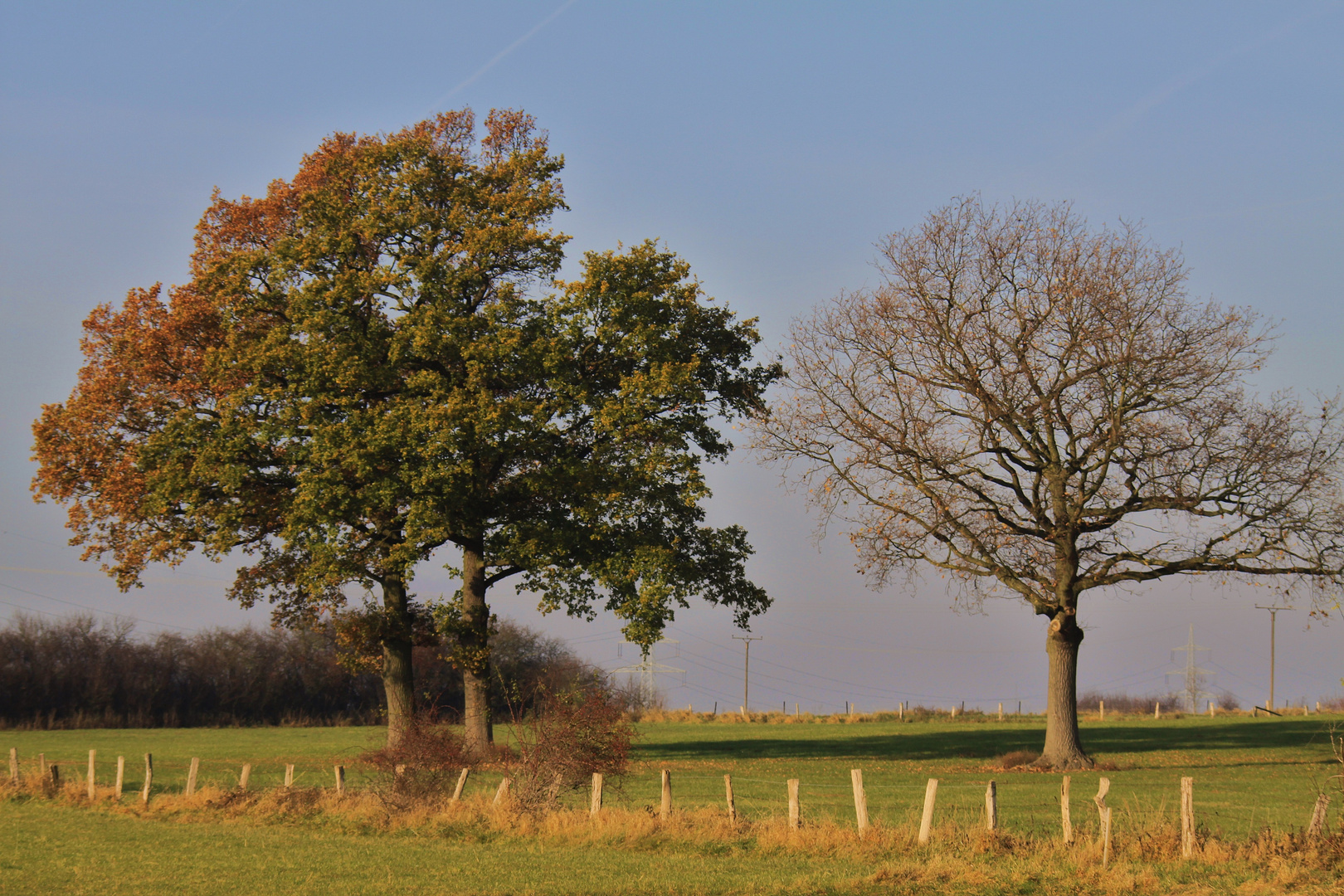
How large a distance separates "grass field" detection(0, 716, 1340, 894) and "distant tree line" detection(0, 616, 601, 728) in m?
40.3

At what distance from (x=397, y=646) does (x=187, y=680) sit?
48.7 meters

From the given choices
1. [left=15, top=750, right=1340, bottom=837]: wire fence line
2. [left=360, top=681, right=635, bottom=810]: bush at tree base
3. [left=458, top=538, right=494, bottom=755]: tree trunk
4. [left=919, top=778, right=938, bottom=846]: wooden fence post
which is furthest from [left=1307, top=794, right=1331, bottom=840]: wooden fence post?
[left=458, top=538, right=494, bottom=755]: tree trunk

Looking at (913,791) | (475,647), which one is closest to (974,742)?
(913,791)

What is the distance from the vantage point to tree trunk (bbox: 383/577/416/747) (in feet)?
109

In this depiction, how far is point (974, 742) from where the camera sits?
42.3 metres

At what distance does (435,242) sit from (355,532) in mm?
9247

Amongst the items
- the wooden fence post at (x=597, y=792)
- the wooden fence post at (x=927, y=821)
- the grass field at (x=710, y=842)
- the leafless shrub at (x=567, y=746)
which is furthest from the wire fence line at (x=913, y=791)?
the wooden fence post at (x=927, y=821)

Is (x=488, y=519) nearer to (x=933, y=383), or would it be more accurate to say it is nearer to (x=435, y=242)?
(x=435, y=242)

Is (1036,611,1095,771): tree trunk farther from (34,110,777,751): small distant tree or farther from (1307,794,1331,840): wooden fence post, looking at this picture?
(1307,794,1331,840): wooden fence post

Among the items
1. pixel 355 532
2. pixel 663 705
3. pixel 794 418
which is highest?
pixel 794 418

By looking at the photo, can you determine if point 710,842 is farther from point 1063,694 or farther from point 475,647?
point 1063,694

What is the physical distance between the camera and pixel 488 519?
33.8 m

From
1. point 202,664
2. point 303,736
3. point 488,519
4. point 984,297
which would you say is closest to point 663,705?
point 303,736

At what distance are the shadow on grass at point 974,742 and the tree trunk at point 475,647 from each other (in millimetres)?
4913
